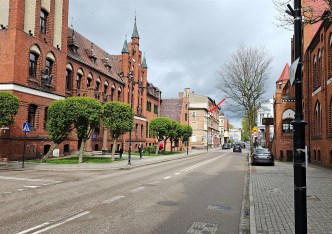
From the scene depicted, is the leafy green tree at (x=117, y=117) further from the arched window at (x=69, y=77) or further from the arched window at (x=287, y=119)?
the arched window at (x=287, y=119)

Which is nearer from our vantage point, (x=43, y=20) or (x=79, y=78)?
(x=43, y=20)

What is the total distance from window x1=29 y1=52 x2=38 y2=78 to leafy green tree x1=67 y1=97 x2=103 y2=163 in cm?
558

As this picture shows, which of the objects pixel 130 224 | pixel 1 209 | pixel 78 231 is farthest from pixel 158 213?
pixel 1 209

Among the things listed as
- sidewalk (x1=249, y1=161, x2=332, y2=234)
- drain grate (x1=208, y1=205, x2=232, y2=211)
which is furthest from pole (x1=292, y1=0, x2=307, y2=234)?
drain grate (x1=208, y1=205, x2=232, y2=211)

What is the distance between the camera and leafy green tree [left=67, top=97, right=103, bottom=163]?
23719 millimetres

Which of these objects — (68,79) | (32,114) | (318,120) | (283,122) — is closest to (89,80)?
(68,79)

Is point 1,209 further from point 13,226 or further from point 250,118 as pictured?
point 250,118

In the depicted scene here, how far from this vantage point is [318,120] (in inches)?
1052

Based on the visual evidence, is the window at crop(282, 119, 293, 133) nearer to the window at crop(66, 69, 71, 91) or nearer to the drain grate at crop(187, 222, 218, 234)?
the window at crop(66, 69, 71, 91)

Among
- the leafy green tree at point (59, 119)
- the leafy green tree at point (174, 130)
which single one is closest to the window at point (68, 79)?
the leafy green tree at point (59, 119)

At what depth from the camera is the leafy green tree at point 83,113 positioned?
23.7m

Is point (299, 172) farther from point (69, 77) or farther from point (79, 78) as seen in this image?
point (79, 78)

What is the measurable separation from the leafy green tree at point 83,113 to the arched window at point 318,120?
57.8 feet

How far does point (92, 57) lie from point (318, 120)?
26.7 metres
